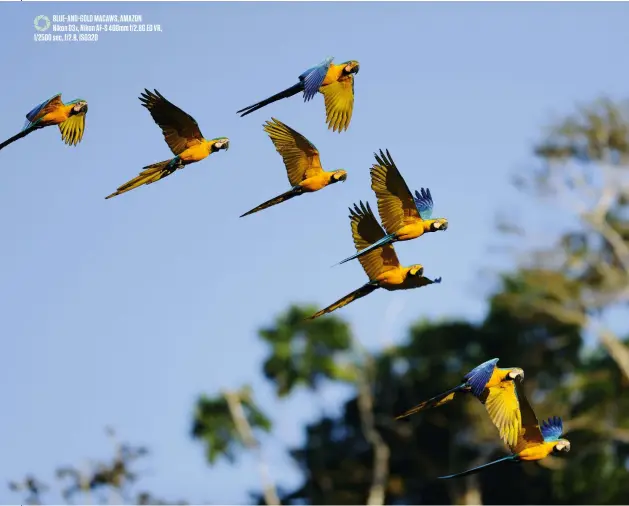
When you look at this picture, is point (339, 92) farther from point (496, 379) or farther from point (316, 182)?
point (496, 379)

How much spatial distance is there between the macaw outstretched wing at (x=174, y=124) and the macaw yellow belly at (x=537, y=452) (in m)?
3.51

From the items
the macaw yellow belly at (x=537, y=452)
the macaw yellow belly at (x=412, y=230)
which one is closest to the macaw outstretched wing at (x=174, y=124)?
the macaw yellow belly at (x=412, y=230)

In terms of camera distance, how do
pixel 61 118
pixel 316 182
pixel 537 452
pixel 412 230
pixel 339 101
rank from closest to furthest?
pixel 537 452 < pixel 412 230 < pixel 61 118 < pixel 316 182 < pixel 339 101

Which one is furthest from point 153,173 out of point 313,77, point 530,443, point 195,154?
point 530,443

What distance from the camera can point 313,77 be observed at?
11.9 meters

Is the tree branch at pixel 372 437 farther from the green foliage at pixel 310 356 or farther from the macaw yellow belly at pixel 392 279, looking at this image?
the macaw yellow belly at pixel 392 279

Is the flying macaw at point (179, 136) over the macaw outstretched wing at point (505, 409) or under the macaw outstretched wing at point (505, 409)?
over

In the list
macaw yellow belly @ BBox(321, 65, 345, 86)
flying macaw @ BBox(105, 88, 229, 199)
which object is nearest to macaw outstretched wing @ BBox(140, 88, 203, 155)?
flying macaw @ BBox(105, 88, 229, 199)

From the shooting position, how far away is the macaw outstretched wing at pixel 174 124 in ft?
38.5

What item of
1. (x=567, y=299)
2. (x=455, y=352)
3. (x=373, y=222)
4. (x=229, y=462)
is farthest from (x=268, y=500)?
(x=373, y=222)

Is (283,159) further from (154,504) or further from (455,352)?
(455,352)

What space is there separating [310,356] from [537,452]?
23.9m

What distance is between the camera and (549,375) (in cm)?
3459

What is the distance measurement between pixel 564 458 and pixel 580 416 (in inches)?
56.3
